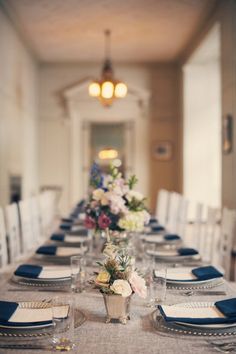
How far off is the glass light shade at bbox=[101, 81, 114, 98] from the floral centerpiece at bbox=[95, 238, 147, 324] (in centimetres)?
483

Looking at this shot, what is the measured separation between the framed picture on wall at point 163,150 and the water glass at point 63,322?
9033mm

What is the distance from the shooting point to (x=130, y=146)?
10.4 meters

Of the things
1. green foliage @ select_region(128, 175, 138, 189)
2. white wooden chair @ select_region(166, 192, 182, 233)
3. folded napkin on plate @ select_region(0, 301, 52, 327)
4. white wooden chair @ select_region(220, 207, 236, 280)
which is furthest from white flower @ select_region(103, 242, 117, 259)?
white wooden chair @ select_region(166, 192, 182, 233)

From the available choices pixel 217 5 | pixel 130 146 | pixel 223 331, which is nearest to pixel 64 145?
pixel 130 146

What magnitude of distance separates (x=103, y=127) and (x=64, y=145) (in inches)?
38.0

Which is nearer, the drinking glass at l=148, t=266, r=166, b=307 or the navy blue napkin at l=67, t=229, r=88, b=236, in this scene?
the drinking glass at l=148, t=266, r=166, b=307

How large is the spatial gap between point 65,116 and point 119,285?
9.03 meters

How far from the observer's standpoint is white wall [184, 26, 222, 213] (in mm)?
9508

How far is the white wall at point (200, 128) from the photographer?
31.2 ft

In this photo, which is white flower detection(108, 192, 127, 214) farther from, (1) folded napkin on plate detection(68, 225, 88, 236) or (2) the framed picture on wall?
(2) the framed picture on wall

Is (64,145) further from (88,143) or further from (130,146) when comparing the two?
(130,146)

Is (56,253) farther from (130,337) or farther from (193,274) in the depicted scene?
(130,337)

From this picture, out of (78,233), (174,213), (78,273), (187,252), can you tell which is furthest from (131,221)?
(174,213)

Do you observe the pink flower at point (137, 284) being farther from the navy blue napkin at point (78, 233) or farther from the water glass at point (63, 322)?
the navy blue napkin at point (78, 233)
